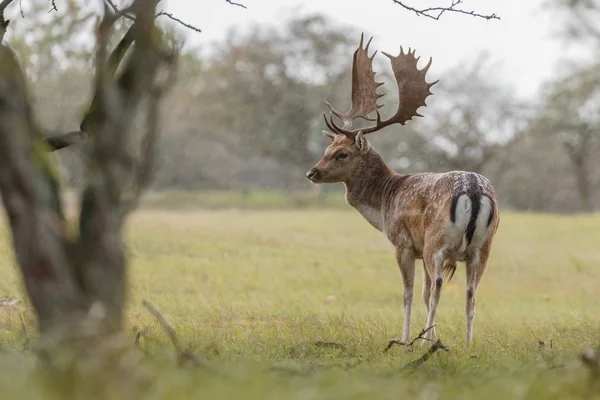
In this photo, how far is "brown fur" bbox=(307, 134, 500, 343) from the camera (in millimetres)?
7551

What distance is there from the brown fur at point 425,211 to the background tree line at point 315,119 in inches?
1270

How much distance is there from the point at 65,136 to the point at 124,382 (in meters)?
2.81

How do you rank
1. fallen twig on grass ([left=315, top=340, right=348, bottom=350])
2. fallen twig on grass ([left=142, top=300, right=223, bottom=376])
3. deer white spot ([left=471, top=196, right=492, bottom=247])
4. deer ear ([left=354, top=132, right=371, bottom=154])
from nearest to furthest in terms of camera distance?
fallen twig on grass ([left=142, top=300, right=223, bottom=376]), fallen twig on grass ([left=315, top=340, right=348, bottom=350]), deer white spot ([left=471, top=196, right=492, bottom=247]), deer ear ([left=354, top=132, right=371, bottom=154])

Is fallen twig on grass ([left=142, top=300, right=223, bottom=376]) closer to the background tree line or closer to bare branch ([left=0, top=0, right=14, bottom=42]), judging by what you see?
bare branch ([left=0, top=0, right=14, bottom=42])

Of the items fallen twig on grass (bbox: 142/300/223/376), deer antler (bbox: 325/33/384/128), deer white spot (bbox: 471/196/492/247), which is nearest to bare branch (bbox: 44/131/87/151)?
fallen twig on grass (bbox: 142/300/223/376)

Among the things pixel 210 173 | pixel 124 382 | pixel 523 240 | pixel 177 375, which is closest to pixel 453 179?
pixel 177 375

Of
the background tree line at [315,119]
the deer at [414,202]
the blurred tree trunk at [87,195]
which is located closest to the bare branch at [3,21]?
the blurred tree trunk at [87,195]

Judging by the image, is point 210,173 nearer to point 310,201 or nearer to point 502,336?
point 310,201

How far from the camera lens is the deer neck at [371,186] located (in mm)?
9070

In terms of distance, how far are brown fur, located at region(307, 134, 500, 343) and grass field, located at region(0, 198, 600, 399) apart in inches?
25.6

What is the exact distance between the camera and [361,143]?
908 cm

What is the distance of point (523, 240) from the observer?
22.3 meters

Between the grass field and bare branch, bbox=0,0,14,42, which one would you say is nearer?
the grass field

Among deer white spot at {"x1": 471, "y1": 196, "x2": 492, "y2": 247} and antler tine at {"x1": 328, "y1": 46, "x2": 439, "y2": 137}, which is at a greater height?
antler tine at {"x1": 328, "y1": 46, "x2": 439, "y2": 137}
